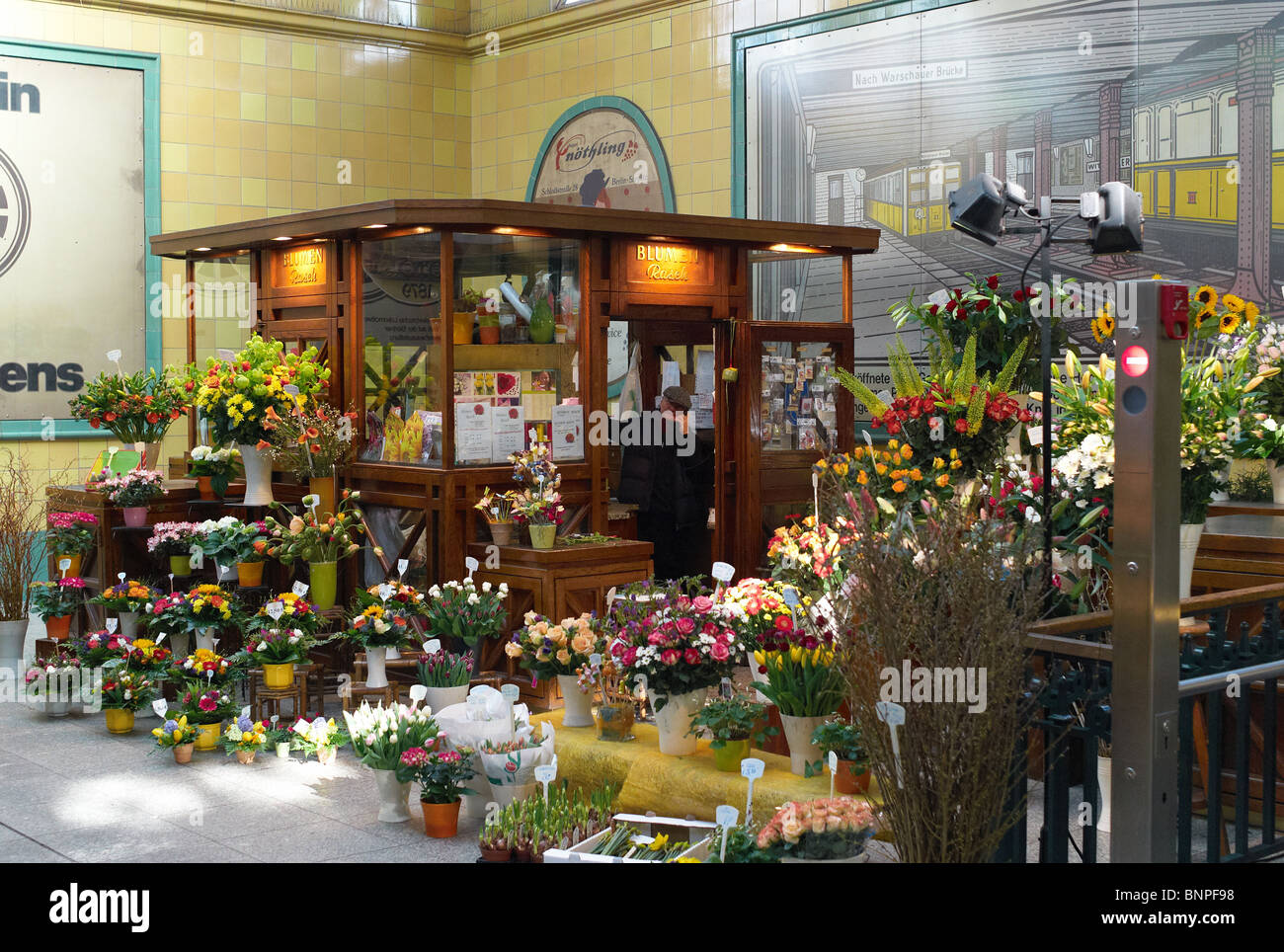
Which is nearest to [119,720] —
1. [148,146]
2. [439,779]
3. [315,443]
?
[315,443]

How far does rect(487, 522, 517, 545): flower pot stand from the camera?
300 inches

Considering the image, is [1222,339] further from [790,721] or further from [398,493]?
[398,493]

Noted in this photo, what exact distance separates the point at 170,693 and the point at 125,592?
1.96ft

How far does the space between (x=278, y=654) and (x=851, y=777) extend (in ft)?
10.8

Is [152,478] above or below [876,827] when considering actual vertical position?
above

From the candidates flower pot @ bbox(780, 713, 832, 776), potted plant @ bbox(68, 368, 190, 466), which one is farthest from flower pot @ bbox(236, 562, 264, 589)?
flower pot @ bbox(780, 713, 832, 776)

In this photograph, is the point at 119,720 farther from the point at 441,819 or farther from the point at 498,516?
the point at 441,819

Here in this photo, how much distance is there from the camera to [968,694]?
11.8 ft

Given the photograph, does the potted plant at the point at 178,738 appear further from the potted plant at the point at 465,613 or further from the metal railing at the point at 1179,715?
the metal railing at the point at 1179,715

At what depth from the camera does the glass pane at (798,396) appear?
9.01 metres

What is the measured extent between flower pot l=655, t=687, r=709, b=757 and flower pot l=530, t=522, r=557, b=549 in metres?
2.31

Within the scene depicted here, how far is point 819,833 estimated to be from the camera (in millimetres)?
4000

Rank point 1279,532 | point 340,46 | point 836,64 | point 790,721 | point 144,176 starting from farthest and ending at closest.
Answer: point 340,46 → point 144,176 → point 836,64 → point 1279,532 → point 790,721

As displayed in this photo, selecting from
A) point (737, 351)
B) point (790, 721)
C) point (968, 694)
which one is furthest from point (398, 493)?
point (968, 694)
